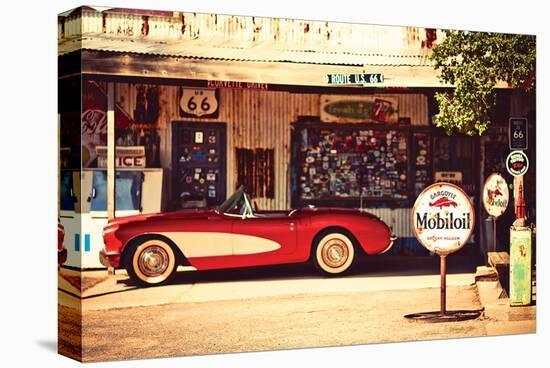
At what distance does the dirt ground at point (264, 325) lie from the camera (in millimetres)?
11273

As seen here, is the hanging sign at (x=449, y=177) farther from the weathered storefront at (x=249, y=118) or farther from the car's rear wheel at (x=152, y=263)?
the car's rear wheel at (x=152, y=263)

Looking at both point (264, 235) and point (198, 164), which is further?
point (264, 235)

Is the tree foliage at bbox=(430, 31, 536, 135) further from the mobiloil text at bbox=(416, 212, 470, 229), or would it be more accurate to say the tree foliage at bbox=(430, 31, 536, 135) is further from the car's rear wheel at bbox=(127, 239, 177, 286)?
the car's rear wheel at bbox=(127, 239, 177, 286)

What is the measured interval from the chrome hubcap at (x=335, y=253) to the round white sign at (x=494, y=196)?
1.96 m

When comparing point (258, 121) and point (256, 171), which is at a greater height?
point (258, 121)

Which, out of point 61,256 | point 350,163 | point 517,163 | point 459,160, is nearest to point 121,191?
point 61,256

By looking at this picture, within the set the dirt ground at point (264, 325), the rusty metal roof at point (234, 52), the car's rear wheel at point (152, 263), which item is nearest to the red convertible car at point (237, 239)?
the car's rear wheel at point (152, 263)

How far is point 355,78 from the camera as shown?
12453 mm

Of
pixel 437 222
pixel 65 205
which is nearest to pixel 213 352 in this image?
pixel 65 205

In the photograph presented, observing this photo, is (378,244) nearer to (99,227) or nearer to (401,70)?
(401,70)

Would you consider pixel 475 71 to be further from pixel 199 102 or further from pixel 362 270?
pixel 199 102

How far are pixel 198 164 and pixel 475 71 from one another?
358 cm

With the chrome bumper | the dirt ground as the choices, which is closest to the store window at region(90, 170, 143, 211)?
the chrome bumper

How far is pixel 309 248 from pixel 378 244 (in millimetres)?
845
